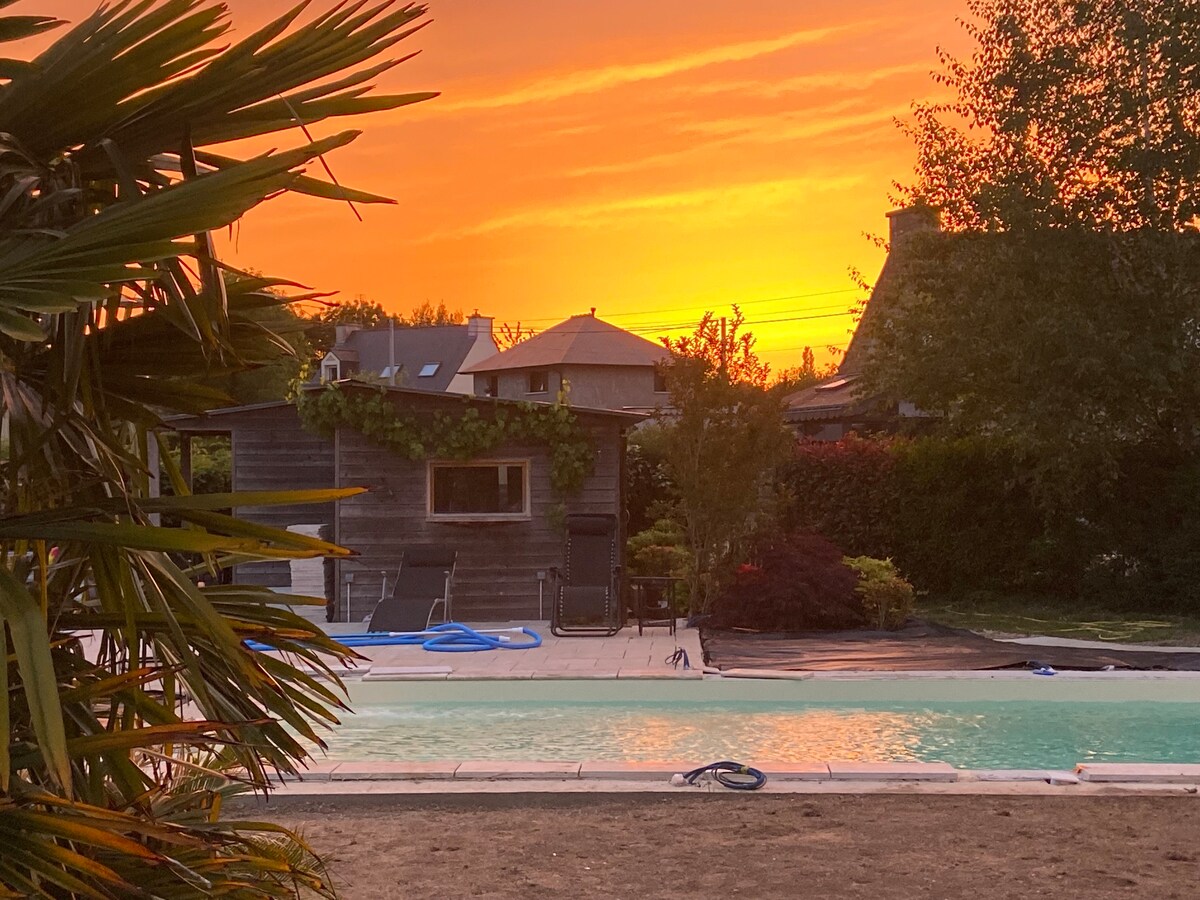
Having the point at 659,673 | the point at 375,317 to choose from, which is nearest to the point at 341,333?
the point at 375,317

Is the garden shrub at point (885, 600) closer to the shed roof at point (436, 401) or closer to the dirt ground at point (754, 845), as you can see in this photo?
the shed roof at point (436, 401)

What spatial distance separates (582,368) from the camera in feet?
175

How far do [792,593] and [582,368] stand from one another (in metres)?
39.8

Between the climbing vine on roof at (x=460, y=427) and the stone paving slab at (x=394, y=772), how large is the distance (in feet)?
26.0

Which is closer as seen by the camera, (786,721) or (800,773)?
(800,773)

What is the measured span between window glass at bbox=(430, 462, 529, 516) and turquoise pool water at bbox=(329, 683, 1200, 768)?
4461mm

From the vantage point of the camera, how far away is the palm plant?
7.79 ft

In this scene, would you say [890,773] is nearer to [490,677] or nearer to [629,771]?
[629,771]

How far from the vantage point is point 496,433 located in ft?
49.2

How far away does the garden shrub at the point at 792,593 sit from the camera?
1402 centimetres

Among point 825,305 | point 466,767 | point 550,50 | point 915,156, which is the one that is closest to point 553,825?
point 466,767

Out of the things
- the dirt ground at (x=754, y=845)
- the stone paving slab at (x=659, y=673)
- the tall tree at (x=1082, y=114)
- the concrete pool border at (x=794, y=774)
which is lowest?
the dirt ground at (x=754, y=845)

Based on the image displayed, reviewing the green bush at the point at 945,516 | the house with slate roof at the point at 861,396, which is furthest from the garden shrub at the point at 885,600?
the house with slate roof at the point at 861,396

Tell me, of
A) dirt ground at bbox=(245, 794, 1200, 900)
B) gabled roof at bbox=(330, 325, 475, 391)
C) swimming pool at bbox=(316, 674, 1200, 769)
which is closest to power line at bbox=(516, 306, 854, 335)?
gabled roof at bbox=(330, 325, 475, 391)
